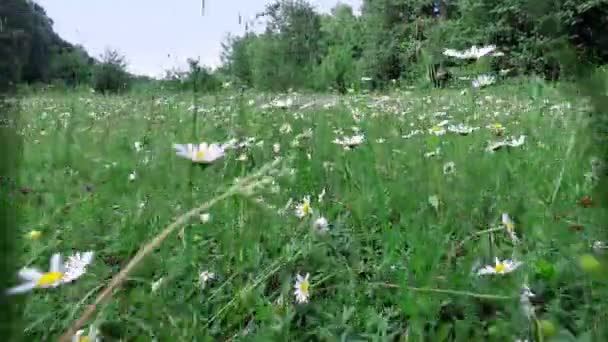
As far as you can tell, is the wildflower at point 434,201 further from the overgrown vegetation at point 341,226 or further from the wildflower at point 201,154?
the wildflower at point 201,154

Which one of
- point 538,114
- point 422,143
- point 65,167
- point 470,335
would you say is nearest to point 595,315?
point 470,335

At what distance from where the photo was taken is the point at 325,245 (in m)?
1.03

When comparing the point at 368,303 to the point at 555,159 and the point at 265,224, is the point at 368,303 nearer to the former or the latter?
the point at 265,224

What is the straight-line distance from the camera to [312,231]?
1017 mm

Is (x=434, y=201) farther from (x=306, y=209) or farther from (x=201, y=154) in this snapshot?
(x=201, y=154)

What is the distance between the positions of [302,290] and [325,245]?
0.16 meters

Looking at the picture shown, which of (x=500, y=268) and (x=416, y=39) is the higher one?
(x=416, y=39)

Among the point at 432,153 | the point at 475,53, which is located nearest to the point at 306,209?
the point at 432,153

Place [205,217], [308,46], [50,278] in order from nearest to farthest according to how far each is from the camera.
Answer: [50,278] → [205,217] → [308,46]

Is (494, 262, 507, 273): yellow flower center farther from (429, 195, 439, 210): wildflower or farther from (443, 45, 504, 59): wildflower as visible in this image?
(443, 45, 504, 59): wildflower

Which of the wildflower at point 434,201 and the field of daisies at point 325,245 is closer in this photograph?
the field of daisies at point 325,245

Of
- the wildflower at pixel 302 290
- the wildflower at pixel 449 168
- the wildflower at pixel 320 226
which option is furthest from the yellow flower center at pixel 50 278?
the wildflower at pixel 449 168

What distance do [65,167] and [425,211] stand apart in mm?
1524

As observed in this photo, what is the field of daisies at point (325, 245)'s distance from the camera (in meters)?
0.72
